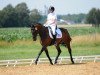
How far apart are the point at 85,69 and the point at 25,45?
26.9 meters

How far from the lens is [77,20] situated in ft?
605

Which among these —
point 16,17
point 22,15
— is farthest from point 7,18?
point 22,15

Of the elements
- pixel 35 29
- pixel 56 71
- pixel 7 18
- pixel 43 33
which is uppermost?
pixel 35 29

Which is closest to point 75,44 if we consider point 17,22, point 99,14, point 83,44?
point 83,44

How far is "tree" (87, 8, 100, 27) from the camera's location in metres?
113

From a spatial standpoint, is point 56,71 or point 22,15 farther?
point 22,15

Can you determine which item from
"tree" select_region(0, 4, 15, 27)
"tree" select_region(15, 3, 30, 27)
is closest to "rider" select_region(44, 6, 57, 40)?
"tree" select_region(15, 3, 30, 27)

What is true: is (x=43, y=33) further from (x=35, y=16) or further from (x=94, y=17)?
(x=94, y=17)

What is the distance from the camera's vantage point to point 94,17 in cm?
11694

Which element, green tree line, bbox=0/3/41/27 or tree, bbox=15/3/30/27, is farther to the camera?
tree, bbox=15/3/30/27

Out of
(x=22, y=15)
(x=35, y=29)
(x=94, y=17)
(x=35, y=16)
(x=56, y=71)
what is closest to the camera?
(x=56, y=71)

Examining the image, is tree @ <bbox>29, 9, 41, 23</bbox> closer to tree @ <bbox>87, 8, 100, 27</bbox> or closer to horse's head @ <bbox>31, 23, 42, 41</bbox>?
tree @ <bbox>87, 8, 100, 27</bbox>

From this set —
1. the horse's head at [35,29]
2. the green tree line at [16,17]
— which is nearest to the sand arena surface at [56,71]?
the horse's head at [35,29]

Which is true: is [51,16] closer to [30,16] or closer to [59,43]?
[59,43]
